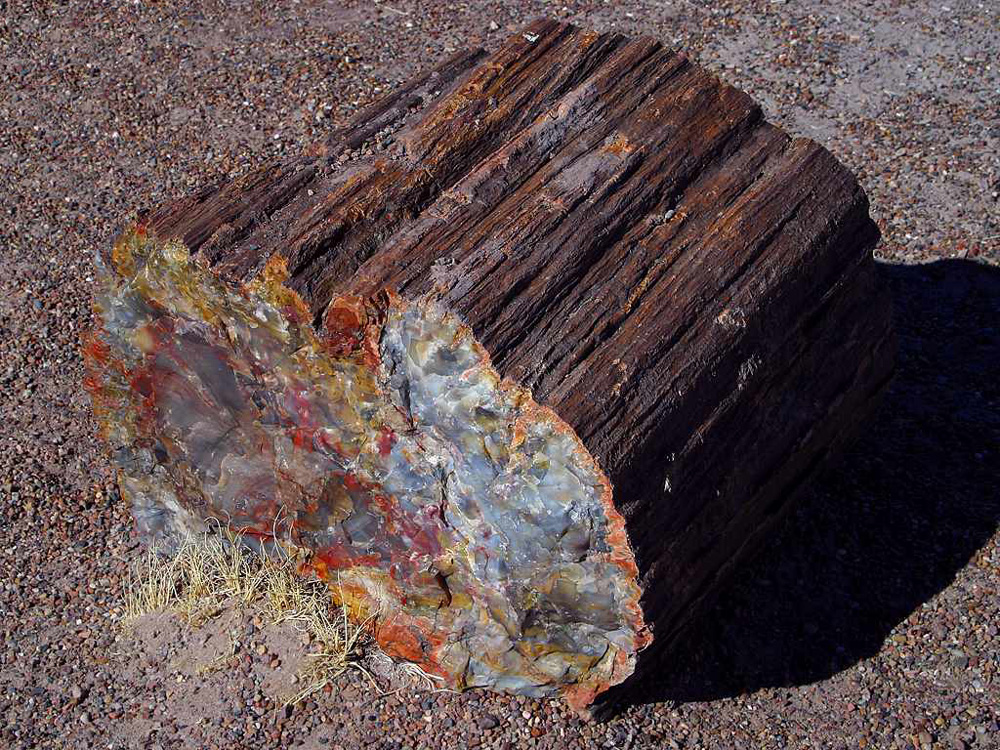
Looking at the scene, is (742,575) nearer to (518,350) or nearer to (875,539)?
(875,539)

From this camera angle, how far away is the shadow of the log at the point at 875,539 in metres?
3.60

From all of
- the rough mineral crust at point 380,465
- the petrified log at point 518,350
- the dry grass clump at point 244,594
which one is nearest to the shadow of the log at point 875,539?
the petrified log at point 518,350

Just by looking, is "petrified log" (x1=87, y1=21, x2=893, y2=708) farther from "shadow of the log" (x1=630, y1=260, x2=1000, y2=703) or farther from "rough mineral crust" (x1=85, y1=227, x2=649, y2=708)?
"shadow of the log" (x1=630, y1=260, x2=1000, y2=703)

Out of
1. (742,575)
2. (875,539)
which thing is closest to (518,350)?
(742,575)

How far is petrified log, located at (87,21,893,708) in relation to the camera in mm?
2965

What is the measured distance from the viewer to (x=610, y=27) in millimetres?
6668

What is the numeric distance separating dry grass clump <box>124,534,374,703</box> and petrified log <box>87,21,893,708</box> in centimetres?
9

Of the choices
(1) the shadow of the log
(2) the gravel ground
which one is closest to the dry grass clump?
(2) the gravel ground

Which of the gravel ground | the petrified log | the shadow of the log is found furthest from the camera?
the shadow of the log

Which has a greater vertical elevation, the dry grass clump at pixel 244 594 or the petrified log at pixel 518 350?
the petrified log at pixel 518 350

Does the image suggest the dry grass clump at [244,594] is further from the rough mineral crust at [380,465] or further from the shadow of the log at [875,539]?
the shadow of the log at [875,539]

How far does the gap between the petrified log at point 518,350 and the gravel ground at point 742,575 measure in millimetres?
312

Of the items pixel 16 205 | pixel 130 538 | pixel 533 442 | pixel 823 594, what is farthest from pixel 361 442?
pixel 16 205

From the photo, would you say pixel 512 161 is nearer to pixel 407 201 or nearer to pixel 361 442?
pixel 407 201
